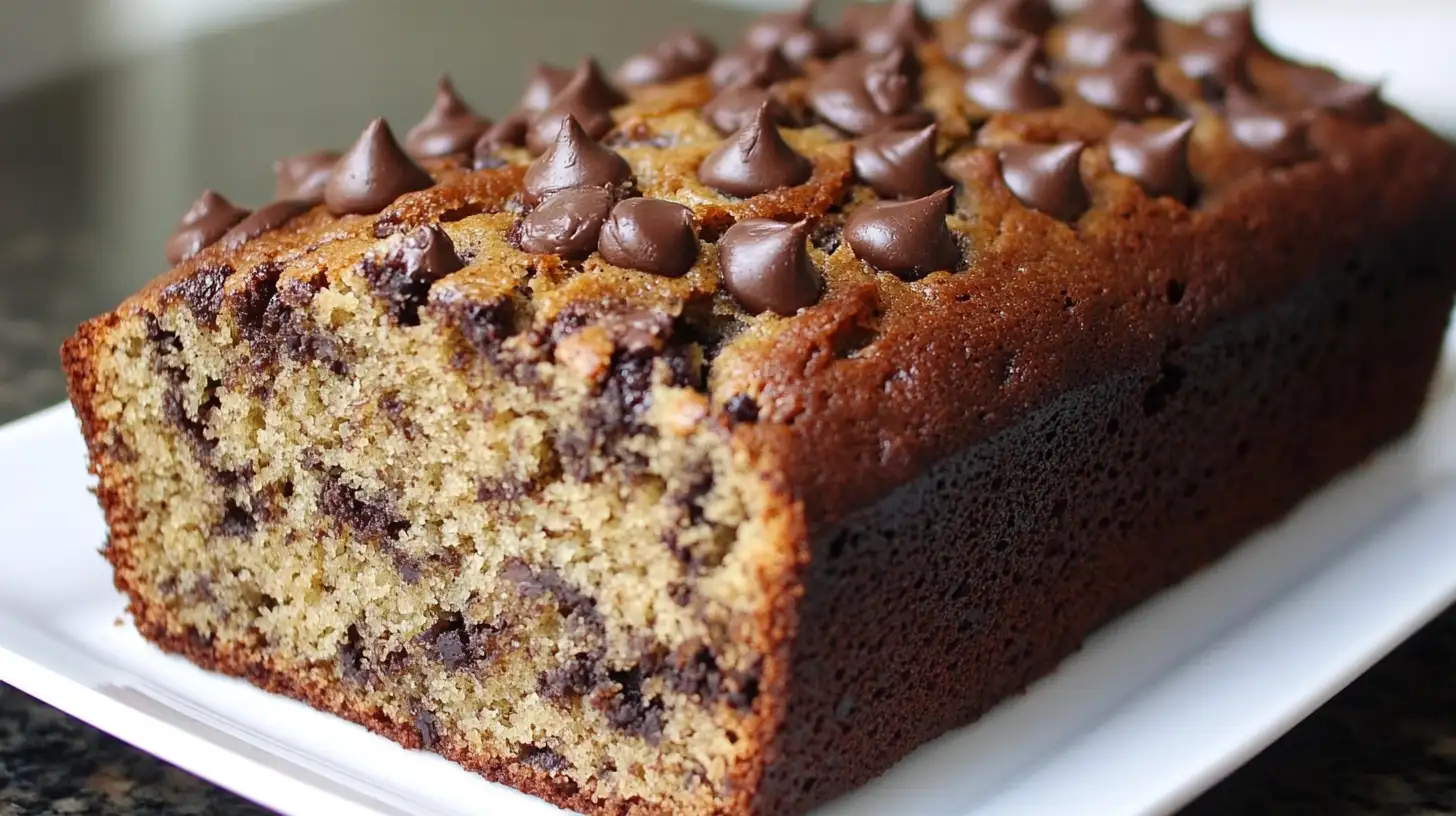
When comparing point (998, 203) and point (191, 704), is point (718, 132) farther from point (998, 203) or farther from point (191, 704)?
point (191, 704)

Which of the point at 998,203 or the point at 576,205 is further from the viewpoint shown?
the point at 998,203

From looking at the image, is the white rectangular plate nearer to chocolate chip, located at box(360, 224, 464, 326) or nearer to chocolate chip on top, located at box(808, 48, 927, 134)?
chocolate chip, located at box(360, 224, 464, 326)

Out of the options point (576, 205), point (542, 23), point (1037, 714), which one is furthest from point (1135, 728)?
point (542, 23)

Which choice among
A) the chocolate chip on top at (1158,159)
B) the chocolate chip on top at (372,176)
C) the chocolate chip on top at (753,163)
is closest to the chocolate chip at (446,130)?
the chocolate chip on top at (372,176)

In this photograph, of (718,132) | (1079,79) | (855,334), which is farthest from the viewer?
(1079,79)

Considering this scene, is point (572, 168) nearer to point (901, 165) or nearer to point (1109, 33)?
point (901, 165)

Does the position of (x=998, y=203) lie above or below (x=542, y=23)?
above
